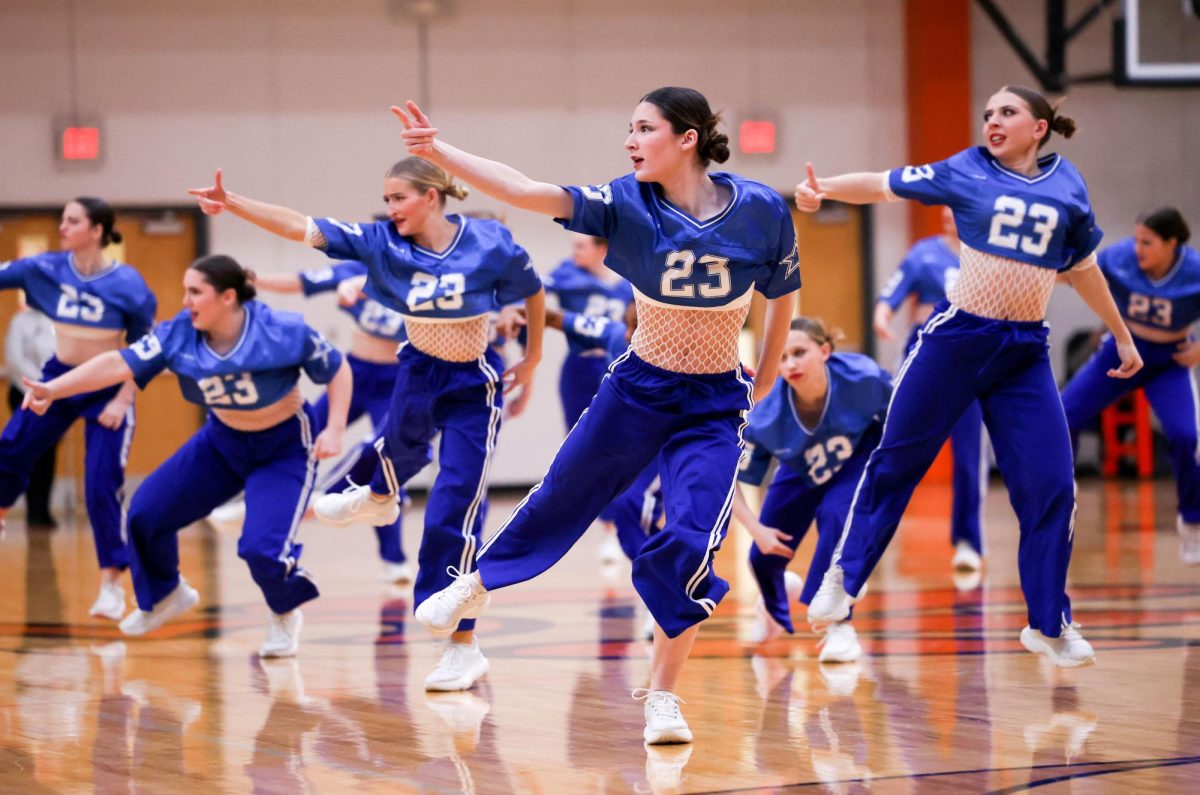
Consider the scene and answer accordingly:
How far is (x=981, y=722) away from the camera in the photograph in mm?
4207

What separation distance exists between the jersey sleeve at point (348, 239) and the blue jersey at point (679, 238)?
1.33 meters

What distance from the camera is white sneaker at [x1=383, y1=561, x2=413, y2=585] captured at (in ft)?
26.3

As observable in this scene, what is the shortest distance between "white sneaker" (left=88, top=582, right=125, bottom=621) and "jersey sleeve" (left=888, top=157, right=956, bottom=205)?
392 centimetres

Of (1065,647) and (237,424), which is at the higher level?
(237,424)

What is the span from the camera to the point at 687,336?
404cm

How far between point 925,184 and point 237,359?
99.4 inches

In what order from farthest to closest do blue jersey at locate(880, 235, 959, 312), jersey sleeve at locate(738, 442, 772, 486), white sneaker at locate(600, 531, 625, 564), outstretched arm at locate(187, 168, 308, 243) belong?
white sneaker at locate(600, 531, 625, 564) → blue jersey at locate(880, 235, 959, 312) → jersey sleeve at locate(738, 442, 772, 486) → outstretched arm at locate(187, 168, 308, 243)

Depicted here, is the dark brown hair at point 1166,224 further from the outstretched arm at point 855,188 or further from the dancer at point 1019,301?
the outstretched arm at point 855,188

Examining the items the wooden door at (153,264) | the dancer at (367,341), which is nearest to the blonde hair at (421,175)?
the dancer at (367,341)

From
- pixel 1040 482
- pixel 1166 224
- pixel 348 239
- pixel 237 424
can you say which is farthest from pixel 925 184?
pixel 1166 224

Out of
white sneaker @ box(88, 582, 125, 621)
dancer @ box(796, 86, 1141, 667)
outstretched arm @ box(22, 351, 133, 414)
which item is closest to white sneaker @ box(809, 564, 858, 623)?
dancer @ box(796, 86, 1141, 667)

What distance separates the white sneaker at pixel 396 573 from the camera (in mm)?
8031

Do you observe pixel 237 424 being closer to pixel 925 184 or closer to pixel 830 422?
pixel 830 422

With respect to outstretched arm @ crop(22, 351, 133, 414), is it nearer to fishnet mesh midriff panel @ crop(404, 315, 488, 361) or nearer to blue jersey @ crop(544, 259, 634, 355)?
fishnet mesh midriff panel @ crop(404, 315, 488, 361)
